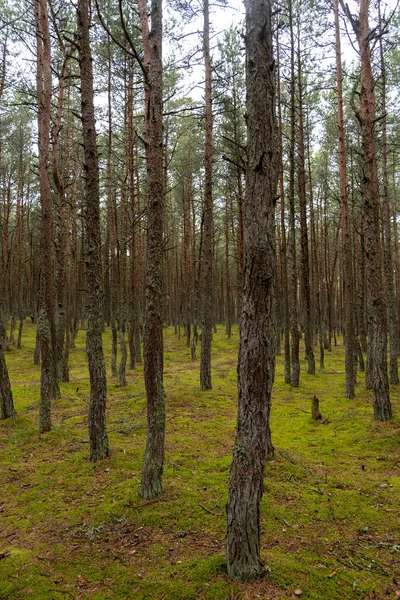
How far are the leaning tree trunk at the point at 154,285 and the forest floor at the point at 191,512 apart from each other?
0.56 m

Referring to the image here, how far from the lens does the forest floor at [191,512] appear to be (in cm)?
338

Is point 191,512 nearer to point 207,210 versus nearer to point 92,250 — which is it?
point 92,250

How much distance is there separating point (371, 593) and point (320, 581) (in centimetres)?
44

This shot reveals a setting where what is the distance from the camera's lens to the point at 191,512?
15.1 feet

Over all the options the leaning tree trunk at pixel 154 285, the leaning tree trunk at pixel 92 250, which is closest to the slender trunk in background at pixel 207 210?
the leaning tree trunk at pixel 92 250

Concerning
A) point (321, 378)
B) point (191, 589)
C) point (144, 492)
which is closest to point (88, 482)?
point (144, 492)

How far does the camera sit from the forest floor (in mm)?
3385

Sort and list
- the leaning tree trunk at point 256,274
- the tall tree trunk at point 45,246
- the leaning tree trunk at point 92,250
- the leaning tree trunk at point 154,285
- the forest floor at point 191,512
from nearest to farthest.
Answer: the leaning tree trunk at point 256,274, the forest floor at point 191,512, the leaning tree trunk at point 154,285, the leaning tree trunk at point 92,250, the tall tree trunk at point 45,246

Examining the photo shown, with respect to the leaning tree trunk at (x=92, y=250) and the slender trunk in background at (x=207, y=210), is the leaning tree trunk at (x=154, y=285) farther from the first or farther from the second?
the slender trunk in background at (x=207, y=210)

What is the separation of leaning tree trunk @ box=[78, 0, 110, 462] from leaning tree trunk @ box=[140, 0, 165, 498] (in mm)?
1625

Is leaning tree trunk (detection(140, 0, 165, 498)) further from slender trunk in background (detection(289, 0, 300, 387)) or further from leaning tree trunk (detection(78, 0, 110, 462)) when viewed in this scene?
slender trunk in background (detection(289, 0, 300, 387))

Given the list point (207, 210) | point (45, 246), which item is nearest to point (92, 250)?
point (45, 246)

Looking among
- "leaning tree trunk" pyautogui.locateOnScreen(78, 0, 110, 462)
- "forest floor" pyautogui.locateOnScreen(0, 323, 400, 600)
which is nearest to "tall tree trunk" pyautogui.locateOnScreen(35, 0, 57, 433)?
"forest floor" pyautogui.locateOnScreen(0, 323, 400, 600)

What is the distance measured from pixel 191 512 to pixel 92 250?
161 inches
